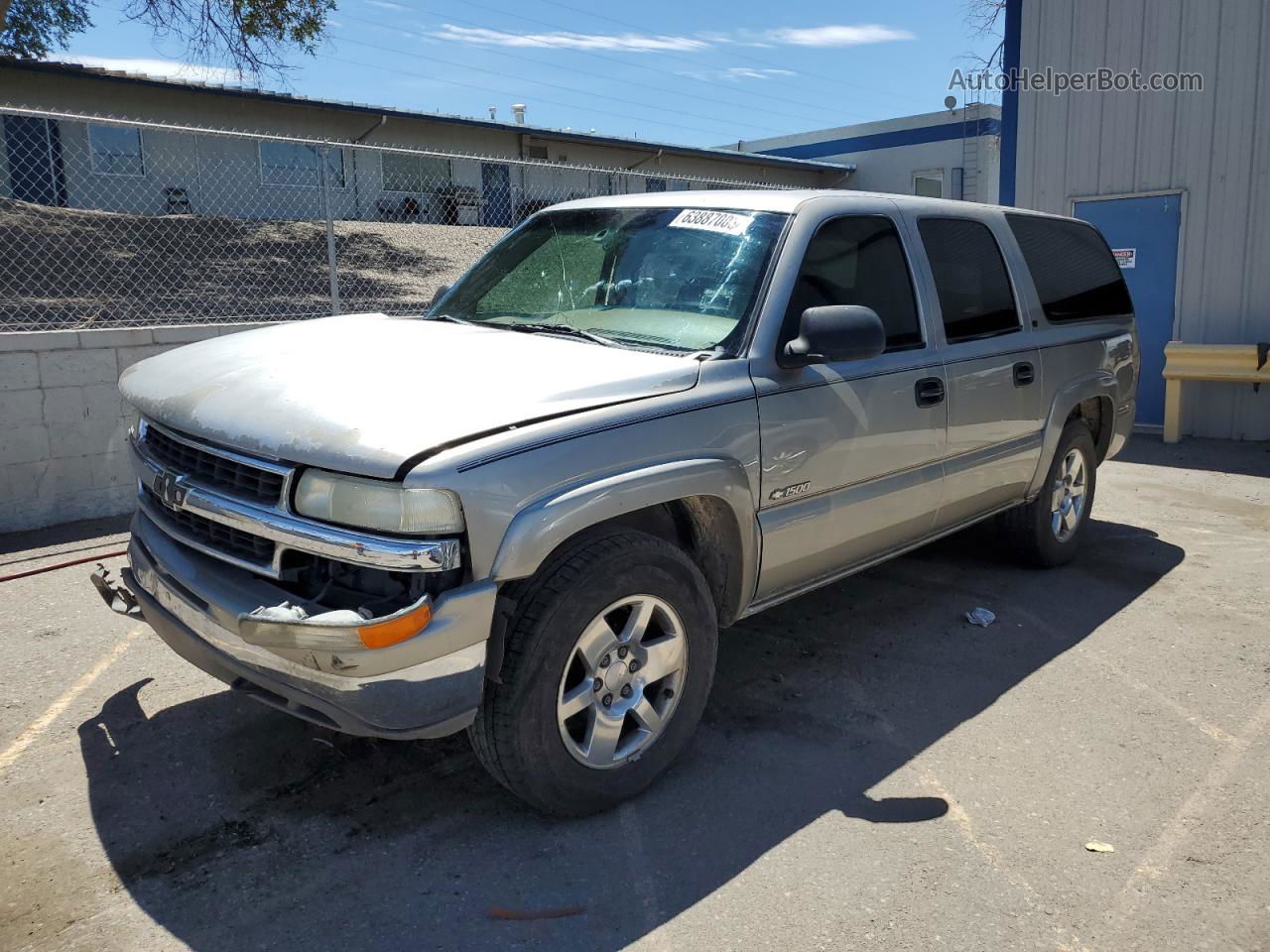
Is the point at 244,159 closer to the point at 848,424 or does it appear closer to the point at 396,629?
the point at 848,424

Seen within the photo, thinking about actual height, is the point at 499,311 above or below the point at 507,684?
above

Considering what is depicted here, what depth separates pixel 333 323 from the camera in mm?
4289

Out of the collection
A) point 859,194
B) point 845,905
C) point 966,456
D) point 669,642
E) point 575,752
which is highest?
point 859,194

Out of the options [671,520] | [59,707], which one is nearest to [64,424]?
[59,707]

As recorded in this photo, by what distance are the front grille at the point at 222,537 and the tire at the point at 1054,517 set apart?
420cm

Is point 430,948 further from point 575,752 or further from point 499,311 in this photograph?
point 499,311

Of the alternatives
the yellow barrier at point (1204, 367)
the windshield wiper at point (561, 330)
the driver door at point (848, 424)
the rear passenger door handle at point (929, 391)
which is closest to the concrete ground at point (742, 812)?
the driver door at point (848, 424)

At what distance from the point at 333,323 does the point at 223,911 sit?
2.33m

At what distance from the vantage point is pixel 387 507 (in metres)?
2.78

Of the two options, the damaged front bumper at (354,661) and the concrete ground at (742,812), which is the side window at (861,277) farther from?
the damaged front bumper at (354,661)

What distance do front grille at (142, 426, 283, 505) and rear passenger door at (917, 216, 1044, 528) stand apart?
293cm

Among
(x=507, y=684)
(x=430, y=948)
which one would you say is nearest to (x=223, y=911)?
(x=430, y=948)

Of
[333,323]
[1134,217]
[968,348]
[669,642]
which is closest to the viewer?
[669,642]

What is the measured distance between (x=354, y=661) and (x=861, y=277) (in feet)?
8.58
